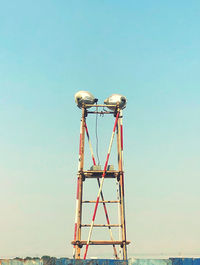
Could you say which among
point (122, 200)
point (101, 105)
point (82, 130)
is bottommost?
point (122, 200)

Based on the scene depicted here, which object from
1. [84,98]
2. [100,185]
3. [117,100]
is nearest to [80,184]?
[100,185]

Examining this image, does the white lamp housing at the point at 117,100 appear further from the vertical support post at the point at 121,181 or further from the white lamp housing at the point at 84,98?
the white lamp housing at the point at 84,98

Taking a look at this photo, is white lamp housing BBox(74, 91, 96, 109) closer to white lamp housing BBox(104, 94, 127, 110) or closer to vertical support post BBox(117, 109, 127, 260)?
white lamp housing BBox(104, 94, 127, 110)

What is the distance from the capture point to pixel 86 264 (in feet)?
50.6

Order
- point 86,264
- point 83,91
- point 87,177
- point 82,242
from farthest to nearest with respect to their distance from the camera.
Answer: point 83,91 → point 87,177 → point 82,242 → point 86,264

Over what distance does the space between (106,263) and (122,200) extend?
13.4 m

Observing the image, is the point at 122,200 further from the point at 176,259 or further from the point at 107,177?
the point at 176,259

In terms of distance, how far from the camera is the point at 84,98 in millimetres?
30938

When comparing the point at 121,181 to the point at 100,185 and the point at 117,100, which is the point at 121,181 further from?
the point at 117,100

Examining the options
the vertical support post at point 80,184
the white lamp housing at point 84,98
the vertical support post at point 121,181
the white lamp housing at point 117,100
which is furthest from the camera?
the white lamp housing at point 117,100

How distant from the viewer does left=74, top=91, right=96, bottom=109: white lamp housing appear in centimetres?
3095

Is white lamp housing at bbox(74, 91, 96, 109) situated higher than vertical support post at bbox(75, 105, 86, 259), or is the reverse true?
white lamp housing at bbox(74, 91, 96, 109)

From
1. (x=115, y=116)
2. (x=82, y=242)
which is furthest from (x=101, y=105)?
(x=82, y=242)

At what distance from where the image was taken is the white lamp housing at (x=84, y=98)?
31.0m
